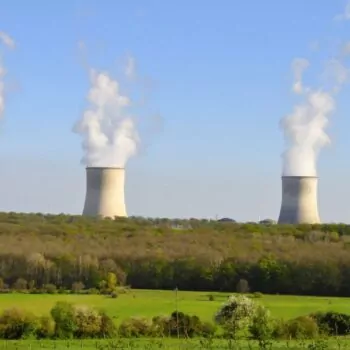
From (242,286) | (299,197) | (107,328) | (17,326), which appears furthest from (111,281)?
(17,326)

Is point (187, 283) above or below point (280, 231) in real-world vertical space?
below

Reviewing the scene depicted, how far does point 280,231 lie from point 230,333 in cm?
2847

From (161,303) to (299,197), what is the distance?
12.4 m

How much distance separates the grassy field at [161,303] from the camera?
1164 inches

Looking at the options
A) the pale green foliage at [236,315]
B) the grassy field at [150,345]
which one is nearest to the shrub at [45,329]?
the grassy field at [150,345]

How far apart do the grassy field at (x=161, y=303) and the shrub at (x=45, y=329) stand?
3.19 metres

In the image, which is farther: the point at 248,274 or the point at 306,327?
the point at 248,274

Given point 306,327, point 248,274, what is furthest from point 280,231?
point 306,327

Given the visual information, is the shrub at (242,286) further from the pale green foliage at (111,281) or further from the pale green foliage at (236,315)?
the pale green foliage at (236,315)

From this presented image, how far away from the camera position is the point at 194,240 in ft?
153

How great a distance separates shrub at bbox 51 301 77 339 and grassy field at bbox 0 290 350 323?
285 cm

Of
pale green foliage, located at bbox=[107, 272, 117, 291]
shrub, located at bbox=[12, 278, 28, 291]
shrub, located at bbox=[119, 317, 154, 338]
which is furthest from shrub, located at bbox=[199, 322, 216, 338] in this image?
shrub, located at bbox=[12, 278, 28, 291]

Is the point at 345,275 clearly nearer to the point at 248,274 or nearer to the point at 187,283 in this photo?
the point at 248,274

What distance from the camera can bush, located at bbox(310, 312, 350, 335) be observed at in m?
25.0
